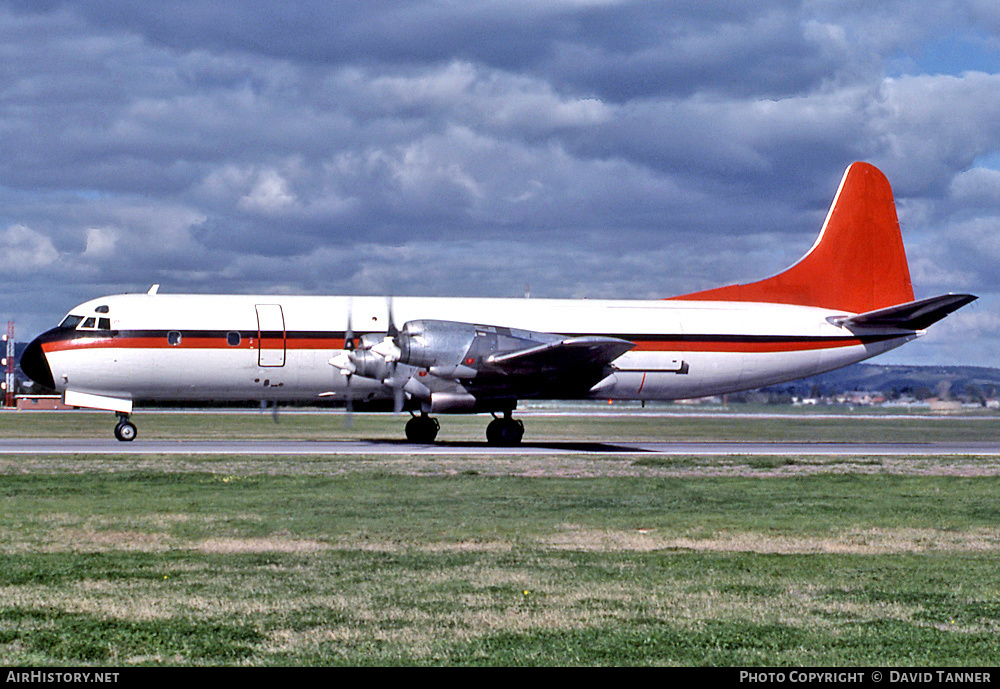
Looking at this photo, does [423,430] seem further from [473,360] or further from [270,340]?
[270,340]

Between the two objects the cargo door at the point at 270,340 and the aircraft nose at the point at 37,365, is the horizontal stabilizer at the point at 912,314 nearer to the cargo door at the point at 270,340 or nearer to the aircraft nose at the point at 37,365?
the cargo door at the point at 270,340

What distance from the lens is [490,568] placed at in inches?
464

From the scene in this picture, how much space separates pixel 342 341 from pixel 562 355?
23.7 ft

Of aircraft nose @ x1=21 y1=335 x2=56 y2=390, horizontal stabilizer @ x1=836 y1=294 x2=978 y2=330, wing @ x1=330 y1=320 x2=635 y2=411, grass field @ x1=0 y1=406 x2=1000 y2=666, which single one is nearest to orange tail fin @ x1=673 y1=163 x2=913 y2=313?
horizontal stabilizer @ x1=836 y1=294 x2=978 y2=330

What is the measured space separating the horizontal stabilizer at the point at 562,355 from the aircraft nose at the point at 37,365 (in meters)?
14.2

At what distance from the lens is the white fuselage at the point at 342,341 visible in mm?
32719

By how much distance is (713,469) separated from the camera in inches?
1014

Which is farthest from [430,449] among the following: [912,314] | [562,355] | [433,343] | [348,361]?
[912,314]

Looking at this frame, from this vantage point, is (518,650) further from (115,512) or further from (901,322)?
(901,322)

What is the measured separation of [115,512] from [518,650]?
10.5 metres

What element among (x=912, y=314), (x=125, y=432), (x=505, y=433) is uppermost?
Answer: (x=912, y=314)

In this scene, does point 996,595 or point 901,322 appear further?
point 901,322

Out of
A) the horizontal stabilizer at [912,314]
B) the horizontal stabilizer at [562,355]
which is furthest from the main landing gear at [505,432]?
the horizontal stabilizer at [912,314]

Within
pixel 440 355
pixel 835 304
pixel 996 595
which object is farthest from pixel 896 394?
pixel 996 595
